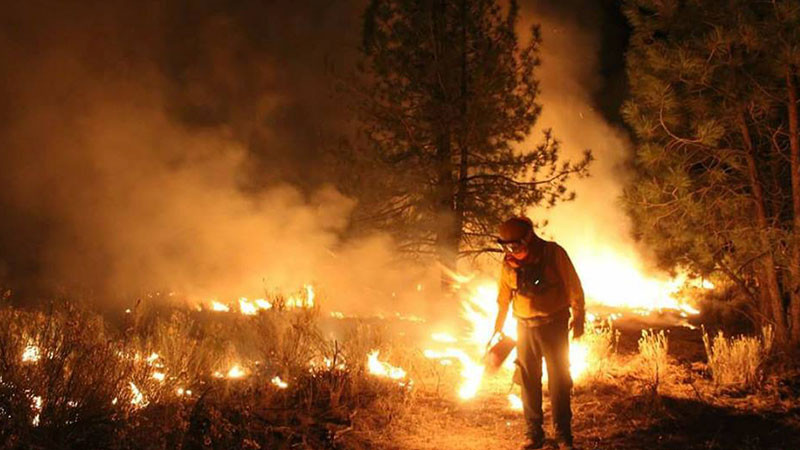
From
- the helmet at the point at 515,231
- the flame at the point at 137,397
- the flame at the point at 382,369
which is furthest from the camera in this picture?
the flame at the point at 382,369

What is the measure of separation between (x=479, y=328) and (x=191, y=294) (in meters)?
5.80

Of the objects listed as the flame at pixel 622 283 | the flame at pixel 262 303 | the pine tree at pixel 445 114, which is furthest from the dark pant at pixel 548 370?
the flame at pixel 622 283

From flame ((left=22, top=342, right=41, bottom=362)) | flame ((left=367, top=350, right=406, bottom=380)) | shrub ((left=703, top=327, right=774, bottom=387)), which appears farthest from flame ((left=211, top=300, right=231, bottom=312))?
shrub ((left=703, top=327, right=774, bottom=387))

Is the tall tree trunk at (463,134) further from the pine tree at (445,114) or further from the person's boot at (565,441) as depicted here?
the person's boot at (565,441)

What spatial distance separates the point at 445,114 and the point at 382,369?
3.76 m

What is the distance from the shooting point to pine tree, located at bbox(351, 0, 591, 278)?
8219 millimetres

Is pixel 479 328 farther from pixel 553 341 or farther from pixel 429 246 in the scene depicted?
pixel 553 341

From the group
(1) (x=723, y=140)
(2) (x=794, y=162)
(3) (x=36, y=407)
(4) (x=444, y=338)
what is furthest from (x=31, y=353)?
(1) (x=723, y=140)

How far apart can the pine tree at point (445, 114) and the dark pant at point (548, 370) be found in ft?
13.9

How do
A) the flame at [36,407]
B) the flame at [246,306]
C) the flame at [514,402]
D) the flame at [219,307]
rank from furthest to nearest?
1. the flame at [219,307]
2. the flame at [246,306]
3. the flame at [514,402]
4. the flame at [36,407]

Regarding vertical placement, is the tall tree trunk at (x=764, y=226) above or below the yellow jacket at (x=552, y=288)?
above

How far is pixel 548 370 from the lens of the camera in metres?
4.30

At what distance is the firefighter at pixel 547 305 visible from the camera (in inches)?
167

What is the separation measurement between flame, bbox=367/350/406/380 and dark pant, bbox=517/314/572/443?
5.59 feet
